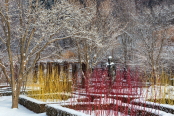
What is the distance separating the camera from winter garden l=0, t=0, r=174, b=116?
5.80m

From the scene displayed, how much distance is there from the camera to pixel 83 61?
44.1 ft

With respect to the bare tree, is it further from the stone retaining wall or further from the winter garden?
the stone retaining wall

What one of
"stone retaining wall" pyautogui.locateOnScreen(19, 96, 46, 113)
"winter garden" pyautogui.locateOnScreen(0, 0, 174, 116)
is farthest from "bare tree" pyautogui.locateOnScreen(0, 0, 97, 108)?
"stone retaining wall" pyautogui.locateOnScreen(19, 96, 46, 113)

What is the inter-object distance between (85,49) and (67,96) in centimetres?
481

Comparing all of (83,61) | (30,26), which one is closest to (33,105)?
(30,26)

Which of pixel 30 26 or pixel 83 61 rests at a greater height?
pixel 30 26

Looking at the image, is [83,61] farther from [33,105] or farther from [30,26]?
[33,105]

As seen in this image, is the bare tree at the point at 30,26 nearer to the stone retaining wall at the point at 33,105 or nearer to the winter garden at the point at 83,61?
the winter garden at the point at 83,61

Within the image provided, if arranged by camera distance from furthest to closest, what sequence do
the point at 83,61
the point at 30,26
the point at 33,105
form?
the point at 83,61 → the point at 30,26 → the point at 33,105

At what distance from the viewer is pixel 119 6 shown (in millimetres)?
22938

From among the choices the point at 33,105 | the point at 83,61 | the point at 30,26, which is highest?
the point at 30,26

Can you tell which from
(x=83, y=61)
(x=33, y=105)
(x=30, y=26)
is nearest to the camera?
(x=33, y=105)

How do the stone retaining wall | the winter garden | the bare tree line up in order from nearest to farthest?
the winter garden, the stone retaining wall, the bare tree

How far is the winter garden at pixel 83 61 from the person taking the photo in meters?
5.80
